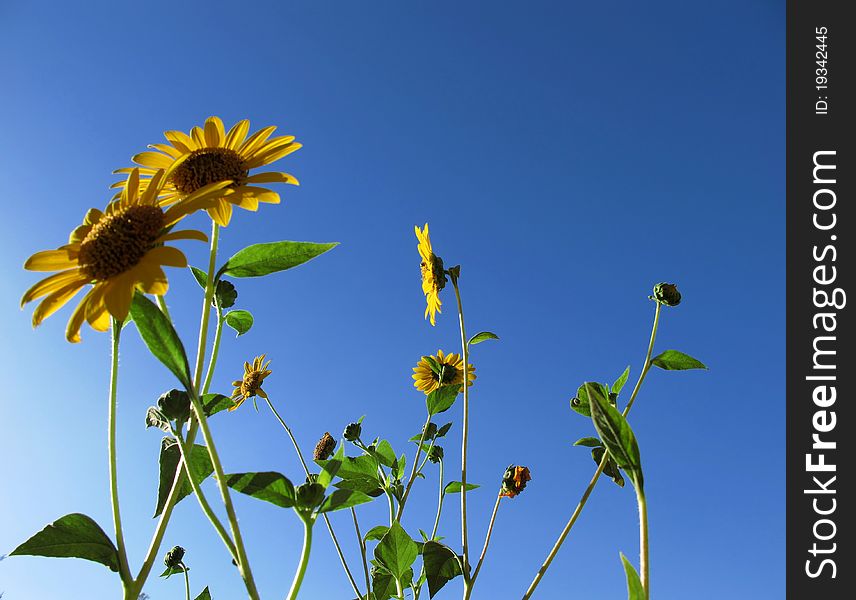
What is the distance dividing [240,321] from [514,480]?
1202 mm

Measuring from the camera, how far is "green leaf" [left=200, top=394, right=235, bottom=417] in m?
0.83

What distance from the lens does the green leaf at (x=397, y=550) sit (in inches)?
42.6

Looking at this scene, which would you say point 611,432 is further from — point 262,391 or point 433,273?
point 262,391

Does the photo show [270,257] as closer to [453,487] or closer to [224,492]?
[224,492]

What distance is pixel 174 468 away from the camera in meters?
0.82

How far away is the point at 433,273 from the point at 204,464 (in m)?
0.96

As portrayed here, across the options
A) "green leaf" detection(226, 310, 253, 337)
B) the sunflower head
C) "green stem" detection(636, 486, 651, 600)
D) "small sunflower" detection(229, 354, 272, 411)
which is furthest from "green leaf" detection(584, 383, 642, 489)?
"small sunflower" detection(229, 354, 272, 411)

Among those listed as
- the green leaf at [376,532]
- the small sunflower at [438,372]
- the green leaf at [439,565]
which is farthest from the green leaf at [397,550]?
the small sunflower at [438,372]

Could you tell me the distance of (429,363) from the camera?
1.98 m

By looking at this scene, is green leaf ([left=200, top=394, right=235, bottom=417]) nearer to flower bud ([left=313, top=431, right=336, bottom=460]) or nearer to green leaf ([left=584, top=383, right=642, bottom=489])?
green leaf ([left=584, top=383, right=642, bottom=489])

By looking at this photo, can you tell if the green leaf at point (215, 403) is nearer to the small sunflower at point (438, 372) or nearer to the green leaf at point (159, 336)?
the green leaf at point (159, 336)

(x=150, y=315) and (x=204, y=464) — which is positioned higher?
(x=150, y=315)

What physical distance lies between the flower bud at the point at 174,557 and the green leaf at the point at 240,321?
75 centimetres

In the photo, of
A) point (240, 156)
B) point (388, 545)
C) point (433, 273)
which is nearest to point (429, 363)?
point (433, 273)
